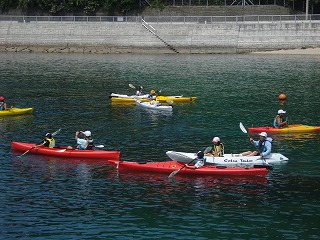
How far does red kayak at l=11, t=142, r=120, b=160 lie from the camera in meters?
42.9

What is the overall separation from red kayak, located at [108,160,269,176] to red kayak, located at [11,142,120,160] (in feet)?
8.48

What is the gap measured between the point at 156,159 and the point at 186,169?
367cm

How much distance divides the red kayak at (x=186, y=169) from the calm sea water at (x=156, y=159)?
568mm

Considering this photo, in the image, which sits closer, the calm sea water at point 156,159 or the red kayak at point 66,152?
the calm sea water at point 156,159

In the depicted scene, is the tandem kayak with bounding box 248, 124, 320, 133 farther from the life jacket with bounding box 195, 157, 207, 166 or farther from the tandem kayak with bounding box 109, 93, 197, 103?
the tandem kayak with bounding box 109, 93, 197, 103

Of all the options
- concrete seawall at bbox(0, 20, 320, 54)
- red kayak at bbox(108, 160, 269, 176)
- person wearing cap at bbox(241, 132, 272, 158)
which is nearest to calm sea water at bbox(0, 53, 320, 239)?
red kayak at bbox(108, 160, 269, 176)

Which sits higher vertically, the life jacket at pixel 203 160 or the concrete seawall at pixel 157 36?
the concrete seawall at pixel 157 36

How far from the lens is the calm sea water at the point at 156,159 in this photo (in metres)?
31.3

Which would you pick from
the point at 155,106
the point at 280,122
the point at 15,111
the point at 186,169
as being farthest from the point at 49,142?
the point at 155,106

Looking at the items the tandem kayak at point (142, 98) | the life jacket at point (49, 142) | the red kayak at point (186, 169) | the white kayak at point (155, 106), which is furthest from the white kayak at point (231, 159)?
the tandem kayak at point (142, 98)

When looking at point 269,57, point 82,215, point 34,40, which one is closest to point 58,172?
Result: point 82,215

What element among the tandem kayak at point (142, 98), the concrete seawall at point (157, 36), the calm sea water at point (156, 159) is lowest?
the calm sea water at point (156, 159)

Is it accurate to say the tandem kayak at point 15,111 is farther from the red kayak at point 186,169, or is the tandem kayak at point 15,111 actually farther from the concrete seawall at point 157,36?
the concrete seawall at point 157,36

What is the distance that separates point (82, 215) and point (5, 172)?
9447 mm
